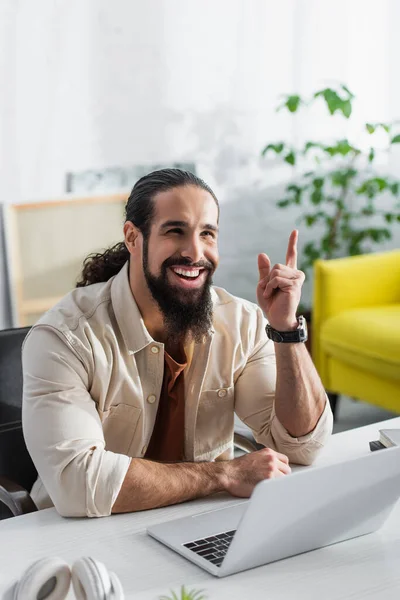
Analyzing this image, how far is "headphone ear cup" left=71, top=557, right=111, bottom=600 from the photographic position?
4.24 feet

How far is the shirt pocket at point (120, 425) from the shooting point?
206 centimetres

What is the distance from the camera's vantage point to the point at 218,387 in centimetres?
215

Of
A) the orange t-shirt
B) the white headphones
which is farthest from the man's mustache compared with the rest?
the white headphones

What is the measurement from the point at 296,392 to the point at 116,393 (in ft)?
1.24

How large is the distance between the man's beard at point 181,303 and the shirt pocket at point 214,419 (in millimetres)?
131

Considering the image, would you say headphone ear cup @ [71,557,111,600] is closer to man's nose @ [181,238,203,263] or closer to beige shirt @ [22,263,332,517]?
beige shirt @ [22,263,332,517]

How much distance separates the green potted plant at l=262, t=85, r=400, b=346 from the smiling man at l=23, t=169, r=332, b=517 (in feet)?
9.82

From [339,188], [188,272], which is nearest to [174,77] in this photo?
[339,188]

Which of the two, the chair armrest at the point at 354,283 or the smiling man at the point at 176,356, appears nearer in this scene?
the smiling man at the point at 176,356

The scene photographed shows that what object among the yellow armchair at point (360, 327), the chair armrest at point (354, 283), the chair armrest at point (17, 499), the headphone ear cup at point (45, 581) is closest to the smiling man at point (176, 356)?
the chair armrest at point (17, 499)

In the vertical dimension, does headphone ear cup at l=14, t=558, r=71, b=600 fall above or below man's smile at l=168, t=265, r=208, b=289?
below

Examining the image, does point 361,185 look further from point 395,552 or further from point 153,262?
point 395,552

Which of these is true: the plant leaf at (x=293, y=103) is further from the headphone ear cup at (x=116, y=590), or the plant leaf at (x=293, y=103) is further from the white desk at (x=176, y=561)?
the headphone ear cup at (x=116, y=590)

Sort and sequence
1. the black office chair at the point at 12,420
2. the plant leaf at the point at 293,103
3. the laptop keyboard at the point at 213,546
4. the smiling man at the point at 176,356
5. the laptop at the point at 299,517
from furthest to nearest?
1. the plant leaf at the point at 293,103
2. the black office chair at the point at 12,420
3. the smiling man at the point at 176,356
4. the laptop keyboard at the point at 213,546
5. the laptop at the point at 299,517
